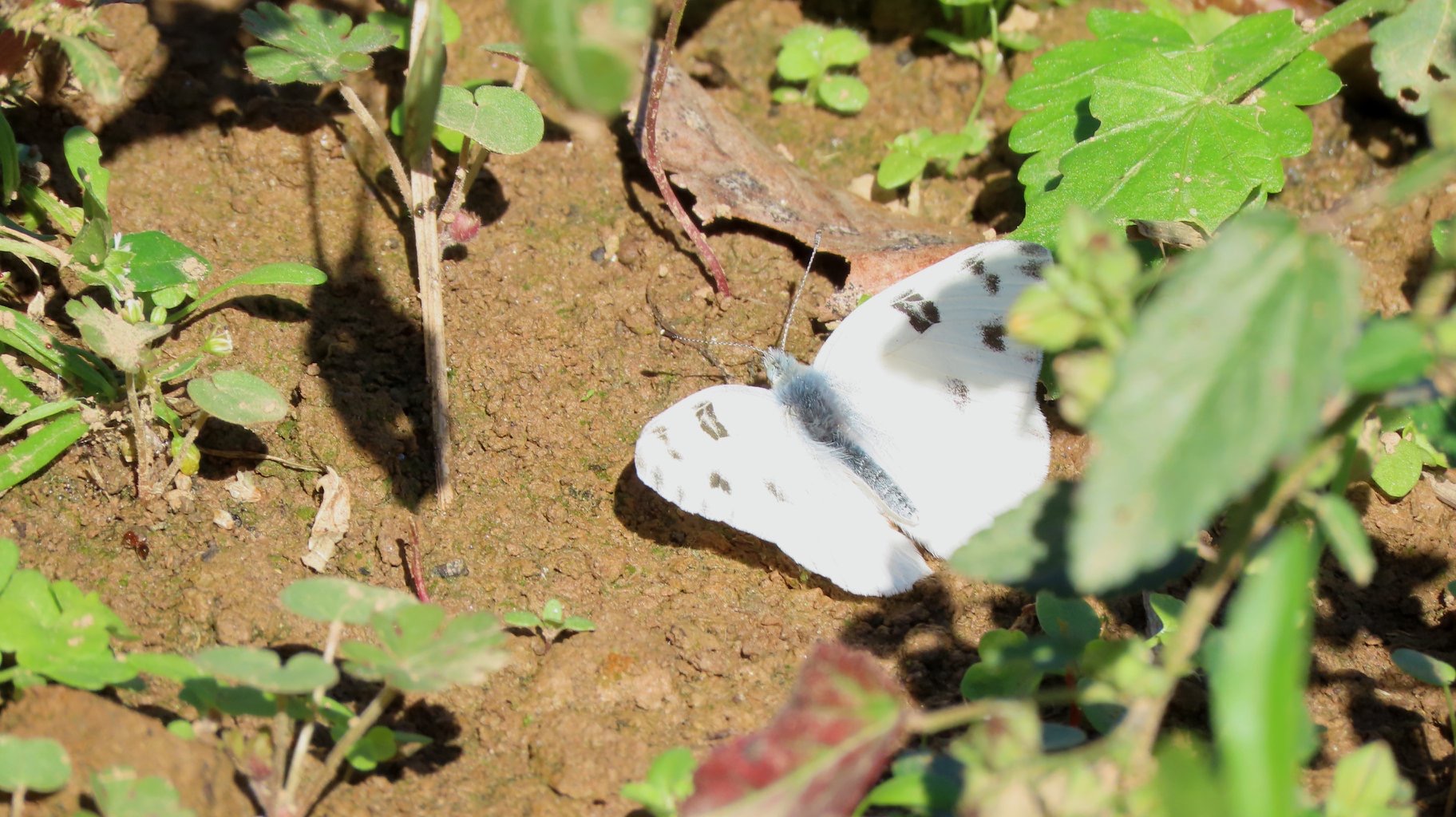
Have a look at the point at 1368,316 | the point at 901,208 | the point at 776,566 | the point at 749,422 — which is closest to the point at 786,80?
the point at 901,208

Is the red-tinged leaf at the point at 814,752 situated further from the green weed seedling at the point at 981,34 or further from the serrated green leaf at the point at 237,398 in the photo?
the green weed seedling at the point at 981,34

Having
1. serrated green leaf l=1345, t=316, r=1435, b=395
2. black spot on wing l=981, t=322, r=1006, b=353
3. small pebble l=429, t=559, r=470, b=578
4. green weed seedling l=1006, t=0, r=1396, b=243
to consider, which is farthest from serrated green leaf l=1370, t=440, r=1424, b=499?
small pebble l=429, t=559, r=470, b=578

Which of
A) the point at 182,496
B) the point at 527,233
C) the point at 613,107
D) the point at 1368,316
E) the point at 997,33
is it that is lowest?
the point at 182,496

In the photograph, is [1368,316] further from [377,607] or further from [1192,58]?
[1192,58]

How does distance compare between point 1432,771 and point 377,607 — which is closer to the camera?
point 377,607

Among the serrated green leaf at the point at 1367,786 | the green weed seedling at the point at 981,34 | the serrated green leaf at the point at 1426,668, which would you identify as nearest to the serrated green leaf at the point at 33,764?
the serrated green leaf at the point at 1367,786

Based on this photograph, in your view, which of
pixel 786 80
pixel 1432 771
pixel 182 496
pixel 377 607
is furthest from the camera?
pixel 786 80
